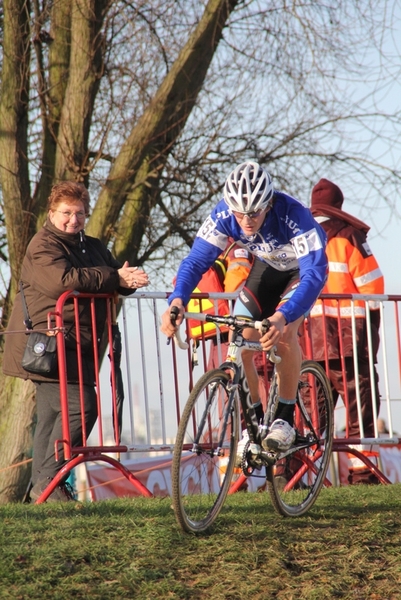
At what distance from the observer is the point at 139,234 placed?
38.2 ft

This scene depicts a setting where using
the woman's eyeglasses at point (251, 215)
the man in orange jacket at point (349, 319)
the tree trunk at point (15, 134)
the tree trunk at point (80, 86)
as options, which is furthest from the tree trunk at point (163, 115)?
the woman's eyeglasses at point (251, 215)

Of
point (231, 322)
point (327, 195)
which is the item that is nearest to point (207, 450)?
point (231, 322)

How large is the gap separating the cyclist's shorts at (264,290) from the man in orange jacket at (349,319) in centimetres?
218

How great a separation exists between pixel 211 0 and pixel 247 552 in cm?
809

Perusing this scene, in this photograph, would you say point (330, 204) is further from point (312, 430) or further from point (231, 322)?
point (231, 322)

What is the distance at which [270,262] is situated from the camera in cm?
583

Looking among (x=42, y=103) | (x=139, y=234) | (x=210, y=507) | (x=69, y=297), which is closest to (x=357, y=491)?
(x=210, y=507)

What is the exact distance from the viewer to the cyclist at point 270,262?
5273mm

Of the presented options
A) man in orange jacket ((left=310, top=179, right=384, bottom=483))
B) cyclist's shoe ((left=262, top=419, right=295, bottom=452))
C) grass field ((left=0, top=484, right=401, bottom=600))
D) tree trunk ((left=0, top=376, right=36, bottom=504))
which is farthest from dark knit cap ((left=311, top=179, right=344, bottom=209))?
tree trunk ((left=0, top=376, right=36, bottom=504))

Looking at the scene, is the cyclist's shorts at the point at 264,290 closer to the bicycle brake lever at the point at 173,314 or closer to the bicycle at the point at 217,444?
the bicycle at the point at 217,444

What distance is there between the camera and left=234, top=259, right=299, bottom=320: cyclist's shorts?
581 centimetres

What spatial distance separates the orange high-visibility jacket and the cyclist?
2.31 meters

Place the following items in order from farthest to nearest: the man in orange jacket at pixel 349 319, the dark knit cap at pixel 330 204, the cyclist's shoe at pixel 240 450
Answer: the dark knit cap at pixel 330 204 < the man in orange jacket at pixel 349 319 < the cyclist's shoe at pixel 240 450

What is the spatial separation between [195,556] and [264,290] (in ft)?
5.94
